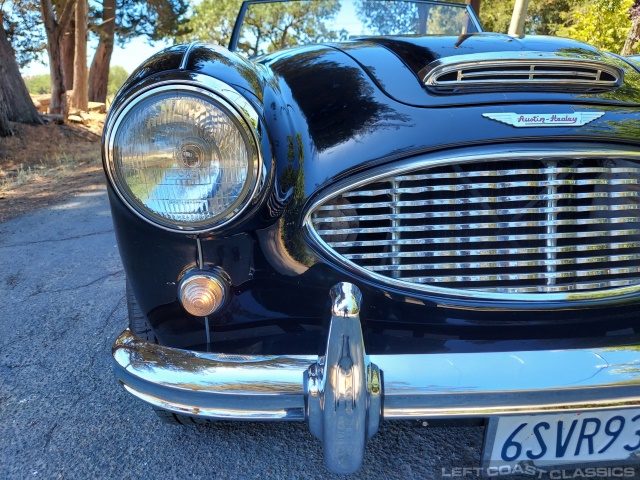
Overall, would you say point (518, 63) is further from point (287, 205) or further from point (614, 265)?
point (287, 205)

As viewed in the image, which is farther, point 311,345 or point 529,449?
point 311,345

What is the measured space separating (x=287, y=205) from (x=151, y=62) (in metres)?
0.56

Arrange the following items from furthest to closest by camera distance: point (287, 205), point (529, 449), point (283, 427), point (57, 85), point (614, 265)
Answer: point (57, 85) < point (283, 427) < point (614, 265) < point (287, 205) < point (529, 449)

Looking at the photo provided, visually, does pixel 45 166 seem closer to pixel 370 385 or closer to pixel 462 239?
pixel 462 239

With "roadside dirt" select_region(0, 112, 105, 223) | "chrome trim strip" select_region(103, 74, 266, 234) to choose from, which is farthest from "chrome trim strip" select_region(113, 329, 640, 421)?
"roadside dirt" select_region(0, 112, 105, 223)

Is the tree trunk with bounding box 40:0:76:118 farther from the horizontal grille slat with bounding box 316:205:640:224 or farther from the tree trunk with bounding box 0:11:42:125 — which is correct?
the horizontal grille slat with bounding box 316:205:640:224

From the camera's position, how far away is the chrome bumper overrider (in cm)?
110

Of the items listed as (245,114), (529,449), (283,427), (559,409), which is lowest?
(283,427)

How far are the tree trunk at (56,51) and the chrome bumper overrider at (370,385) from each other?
11231 mm

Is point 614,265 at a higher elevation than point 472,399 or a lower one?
higher

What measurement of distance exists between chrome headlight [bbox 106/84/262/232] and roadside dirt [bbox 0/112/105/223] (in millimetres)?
4047

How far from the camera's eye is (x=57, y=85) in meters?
11.4

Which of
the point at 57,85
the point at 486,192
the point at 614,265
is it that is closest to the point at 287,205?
the point at 486,192

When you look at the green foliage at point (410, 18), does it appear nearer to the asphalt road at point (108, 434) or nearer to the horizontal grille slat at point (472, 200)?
the horizontal grille slat at point (472, 200)
